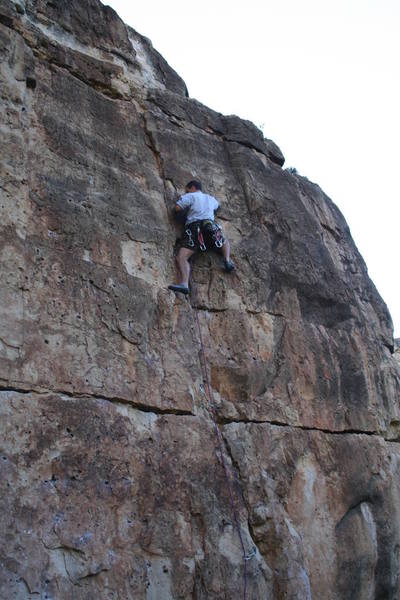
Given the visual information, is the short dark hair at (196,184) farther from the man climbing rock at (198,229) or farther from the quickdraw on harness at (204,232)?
the quickdraw on harness at (204,232)

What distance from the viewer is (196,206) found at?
7.52 meters

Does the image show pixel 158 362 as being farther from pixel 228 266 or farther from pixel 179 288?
pixel 228 266

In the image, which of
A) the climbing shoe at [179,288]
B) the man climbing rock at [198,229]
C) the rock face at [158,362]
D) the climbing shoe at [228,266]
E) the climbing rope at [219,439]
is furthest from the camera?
the climbing shoe at [228,266]

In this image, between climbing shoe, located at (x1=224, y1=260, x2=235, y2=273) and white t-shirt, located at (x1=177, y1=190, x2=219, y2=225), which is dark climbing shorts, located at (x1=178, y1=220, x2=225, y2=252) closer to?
white t-shirt, located at (x1=177, y1=190, x2=219, y2=225)

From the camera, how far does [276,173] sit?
9359 millimetres

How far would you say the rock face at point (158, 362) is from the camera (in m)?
5.23

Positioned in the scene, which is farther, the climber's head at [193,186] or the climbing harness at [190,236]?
the climber's head at [193,186]

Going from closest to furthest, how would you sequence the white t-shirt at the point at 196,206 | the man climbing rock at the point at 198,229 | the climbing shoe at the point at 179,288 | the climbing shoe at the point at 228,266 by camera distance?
the climbing shoe at the point at 179,288 → the man climbing rock at the point at 198,229 → the white t-shirt at the point at 196,206 → the climbing shoe at the point at 228,266

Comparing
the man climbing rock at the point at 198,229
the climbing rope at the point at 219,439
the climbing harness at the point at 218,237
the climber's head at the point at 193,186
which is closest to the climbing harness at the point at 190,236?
the man climbing rock at the point at 198,229

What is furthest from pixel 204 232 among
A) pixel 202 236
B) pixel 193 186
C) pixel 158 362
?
pixel 158 362

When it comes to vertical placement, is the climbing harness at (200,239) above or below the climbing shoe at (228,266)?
above

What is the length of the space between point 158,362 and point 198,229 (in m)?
1.91

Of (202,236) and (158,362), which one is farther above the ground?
(202,236)

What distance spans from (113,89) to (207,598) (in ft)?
19.8
